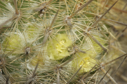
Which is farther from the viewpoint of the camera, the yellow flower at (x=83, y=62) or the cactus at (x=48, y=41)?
the yellow flower at (x=83, y=62)

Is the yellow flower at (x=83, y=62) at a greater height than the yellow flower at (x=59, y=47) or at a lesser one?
lesser

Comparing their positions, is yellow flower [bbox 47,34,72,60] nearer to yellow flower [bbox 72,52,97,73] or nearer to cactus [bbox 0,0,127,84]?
cactus [bbox 0,0,127,84]

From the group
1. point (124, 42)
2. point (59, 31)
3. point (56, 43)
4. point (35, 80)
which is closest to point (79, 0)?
Answer: point (59, 31)

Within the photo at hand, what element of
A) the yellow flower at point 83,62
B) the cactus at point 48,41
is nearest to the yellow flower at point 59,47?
the cactus at point 48,41

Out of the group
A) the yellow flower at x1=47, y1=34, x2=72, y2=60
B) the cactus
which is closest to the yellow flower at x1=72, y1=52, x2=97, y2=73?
the cactus

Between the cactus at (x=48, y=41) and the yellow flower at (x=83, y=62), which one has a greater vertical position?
the cactus at (x=48, y=41)

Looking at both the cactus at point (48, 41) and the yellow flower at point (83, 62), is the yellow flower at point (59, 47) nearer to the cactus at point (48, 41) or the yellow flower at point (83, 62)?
the cactus at point (48, 41)

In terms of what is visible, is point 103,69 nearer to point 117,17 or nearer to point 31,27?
point 117,17

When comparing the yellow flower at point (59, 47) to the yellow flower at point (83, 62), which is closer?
the yellow flower at point (59, 47)

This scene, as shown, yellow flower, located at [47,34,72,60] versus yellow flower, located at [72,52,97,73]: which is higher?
yellow flower, located at [47,34,72,60]
